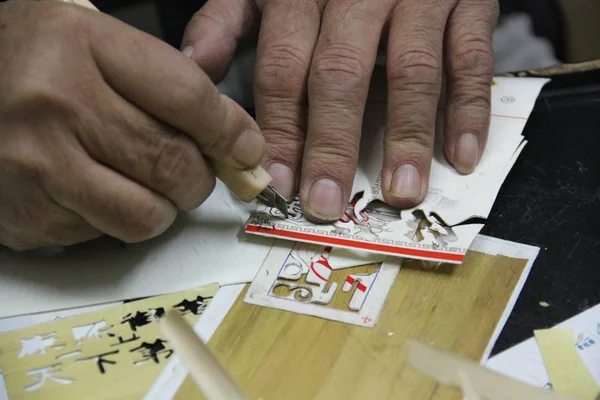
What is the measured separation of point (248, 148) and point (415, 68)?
0.71 ft

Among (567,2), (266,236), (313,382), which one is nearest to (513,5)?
(567,2)

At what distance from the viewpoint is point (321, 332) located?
0.52 meters

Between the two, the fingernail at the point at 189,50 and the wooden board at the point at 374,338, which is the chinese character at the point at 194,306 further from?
the fingernail at the point at 189,50

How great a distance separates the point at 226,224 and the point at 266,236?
5 centimetres

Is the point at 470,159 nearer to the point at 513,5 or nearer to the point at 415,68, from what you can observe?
the point at 415,68

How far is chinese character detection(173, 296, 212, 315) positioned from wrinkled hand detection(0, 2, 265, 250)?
8cm

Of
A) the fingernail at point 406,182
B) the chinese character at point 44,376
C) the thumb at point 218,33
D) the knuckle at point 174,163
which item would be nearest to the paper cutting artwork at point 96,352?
the chinese character at point 44,376

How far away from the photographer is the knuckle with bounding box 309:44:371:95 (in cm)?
63

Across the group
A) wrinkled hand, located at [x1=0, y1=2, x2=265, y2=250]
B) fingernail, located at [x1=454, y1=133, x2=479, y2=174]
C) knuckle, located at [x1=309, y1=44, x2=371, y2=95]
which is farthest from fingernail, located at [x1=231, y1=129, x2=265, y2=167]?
fingernail, located at [x1=454, y1=133, x2=479, y2=174]

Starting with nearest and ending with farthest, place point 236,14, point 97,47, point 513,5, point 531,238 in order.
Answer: point 97,47
point 531,238
point 236,14
point 513,5

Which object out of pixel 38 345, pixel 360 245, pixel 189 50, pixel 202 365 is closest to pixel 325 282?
pixel 360 245

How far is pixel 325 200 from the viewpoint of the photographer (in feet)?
1.98

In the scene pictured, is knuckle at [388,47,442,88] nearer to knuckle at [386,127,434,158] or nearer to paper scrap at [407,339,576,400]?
knuckle at [386,127,434,158]

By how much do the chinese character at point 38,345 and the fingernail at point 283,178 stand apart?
258mm
